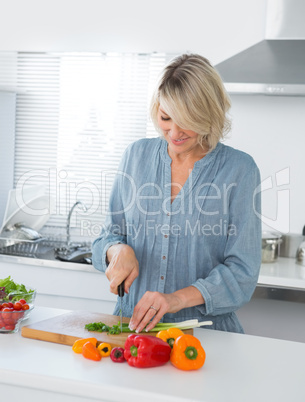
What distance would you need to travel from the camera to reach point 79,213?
3.42 meters

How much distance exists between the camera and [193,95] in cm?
144

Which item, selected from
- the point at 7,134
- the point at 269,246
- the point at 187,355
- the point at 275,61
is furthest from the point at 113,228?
the point at 7,134

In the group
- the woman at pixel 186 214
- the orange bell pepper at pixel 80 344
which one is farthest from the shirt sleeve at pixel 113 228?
the orange bell pepper at pixel 80 344

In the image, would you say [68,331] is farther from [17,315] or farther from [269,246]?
[269,246]

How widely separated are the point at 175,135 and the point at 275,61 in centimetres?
139

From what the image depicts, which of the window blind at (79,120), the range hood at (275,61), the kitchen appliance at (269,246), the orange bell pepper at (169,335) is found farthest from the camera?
the window blind at (79,120)

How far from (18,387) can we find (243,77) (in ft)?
6.32

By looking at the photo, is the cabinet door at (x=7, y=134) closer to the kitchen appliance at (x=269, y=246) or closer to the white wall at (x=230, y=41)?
the white wall at (x=230, y=41)

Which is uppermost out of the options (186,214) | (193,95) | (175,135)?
(193,95)

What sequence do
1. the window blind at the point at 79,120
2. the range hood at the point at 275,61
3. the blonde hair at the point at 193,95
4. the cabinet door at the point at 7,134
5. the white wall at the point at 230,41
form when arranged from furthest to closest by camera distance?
the cabinet door at the point at 7,134, the window blind at the point at 79,120, the white wall at the point at 230,41, the range hood at the point at 275,61, the blonde hair at the point at 193,95

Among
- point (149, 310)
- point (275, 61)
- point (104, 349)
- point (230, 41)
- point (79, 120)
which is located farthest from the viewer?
point (79, 120)

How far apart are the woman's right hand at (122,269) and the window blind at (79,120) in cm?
187

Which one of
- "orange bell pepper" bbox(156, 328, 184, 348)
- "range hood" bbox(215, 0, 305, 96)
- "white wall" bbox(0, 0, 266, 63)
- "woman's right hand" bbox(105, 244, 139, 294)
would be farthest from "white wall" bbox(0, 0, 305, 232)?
"orange bell pepper" bbox(156, 328, 184, 348)

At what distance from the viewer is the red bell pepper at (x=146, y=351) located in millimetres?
1193
